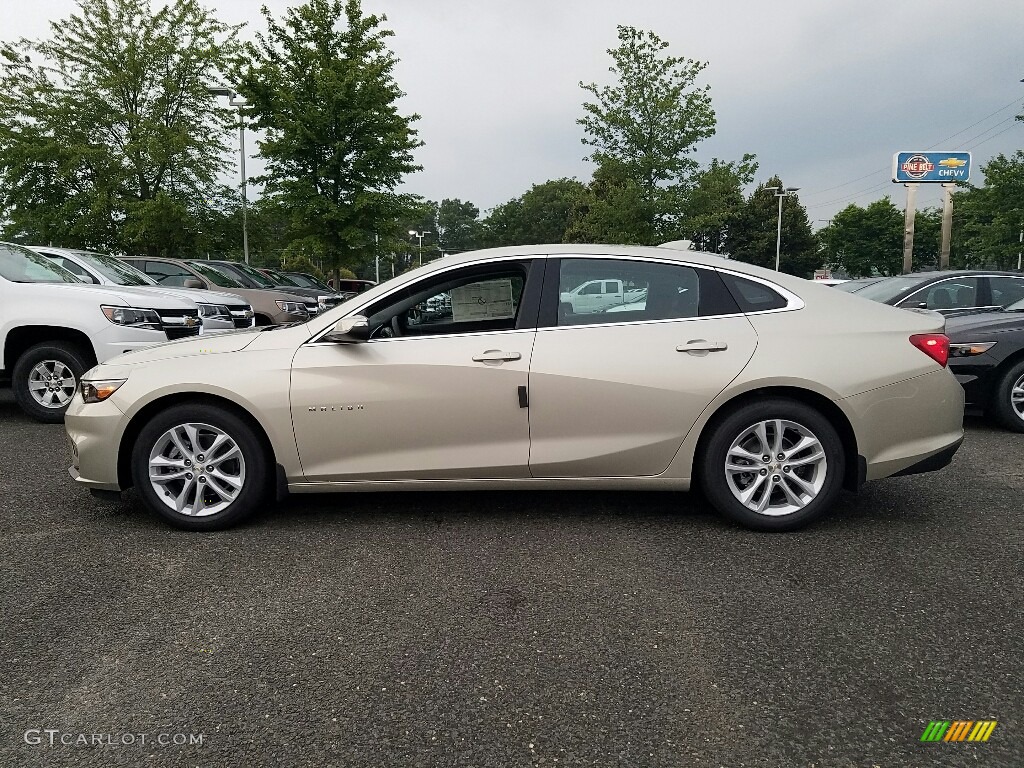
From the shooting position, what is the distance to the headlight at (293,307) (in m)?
14.5

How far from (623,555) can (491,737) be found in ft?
5.53

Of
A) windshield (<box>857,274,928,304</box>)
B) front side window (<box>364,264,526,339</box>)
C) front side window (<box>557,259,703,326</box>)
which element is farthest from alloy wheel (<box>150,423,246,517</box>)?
windshield (<box>857,274,928,304</box>)

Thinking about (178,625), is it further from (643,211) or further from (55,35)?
(55,35)

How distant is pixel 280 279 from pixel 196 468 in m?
13.9

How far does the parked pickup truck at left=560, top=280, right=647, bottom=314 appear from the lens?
427 cm

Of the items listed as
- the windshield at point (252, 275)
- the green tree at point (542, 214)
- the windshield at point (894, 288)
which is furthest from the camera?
the green tree at point (542, 214)

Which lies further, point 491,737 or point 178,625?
point 178,625

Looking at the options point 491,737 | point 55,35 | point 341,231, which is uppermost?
point 55,35

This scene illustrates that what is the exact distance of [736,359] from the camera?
410 cm

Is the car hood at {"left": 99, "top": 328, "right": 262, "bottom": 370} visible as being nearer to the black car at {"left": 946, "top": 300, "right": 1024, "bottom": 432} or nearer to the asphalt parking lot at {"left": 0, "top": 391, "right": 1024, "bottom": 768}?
the asphalt parking lot at {"left": 0, "top": 391, "right": 1024, "bottom": 768}

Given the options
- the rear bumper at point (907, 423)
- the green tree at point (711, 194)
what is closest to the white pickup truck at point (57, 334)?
the rear bumper at point (907, 423)

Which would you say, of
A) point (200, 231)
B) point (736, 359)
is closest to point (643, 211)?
point (200, 231)

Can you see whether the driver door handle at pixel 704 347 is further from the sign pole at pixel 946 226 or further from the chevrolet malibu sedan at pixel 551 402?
the sign pole at pixel 946 226

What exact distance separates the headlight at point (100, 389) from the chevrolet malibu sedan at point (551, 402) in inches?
0.5
